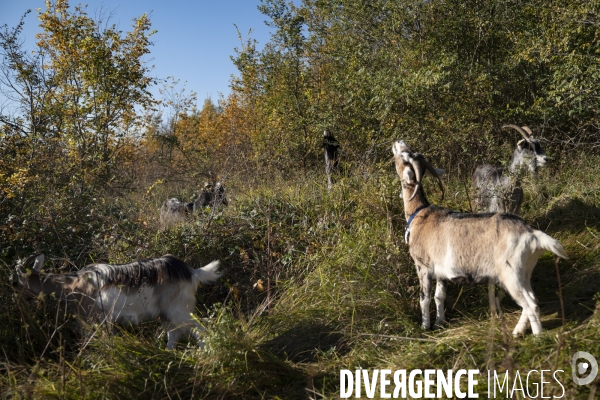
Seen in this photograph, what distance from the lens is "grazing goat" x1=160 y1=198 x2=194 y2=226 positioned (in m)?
7.36

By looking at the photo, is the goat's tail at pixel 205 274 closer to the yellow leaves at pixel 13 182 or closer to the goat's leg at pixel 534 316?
the yellow leaves at pixel 13 182

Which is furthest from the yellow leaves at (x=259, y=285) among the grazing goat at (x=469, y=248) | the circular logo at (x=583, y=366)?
the circular logo at (x=583, y=366)

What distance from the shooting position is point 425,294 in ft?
15.2

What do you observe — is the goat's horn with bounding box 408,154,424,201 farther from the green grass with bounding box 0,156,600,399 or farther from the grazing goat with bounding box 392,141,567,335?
the green grass with bounding box 0,156,600,399

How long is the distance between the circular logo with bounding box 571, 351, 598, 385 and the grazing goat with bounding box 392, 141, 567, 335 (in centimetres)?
43

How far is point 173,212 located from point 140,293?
13.2 ft

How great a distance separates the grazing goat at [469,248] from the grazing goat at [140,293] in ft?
6.79

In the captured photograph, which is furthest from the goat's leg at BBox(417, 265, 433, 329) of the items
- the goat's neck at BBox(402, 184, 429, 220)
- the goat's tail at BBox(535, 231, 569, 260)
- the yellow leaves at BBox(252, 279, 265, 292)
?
the yellow leaves at BBox(252, 279, 265, 292)

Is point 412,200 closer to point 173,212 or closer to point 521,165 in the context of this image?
point 521,165

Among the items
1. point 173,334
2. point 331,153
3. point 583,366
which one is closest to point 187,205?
point 331,153

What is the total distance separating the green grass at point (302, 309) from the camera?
376 centimetres

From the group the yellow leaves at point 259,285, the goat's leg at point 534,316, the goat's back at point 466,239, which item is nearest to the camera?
the goat's leg at point 534,316

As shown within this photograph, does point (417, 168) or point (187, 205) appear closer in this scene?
point (417, 168)

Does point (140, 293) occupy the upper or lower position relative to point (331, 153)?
lower
